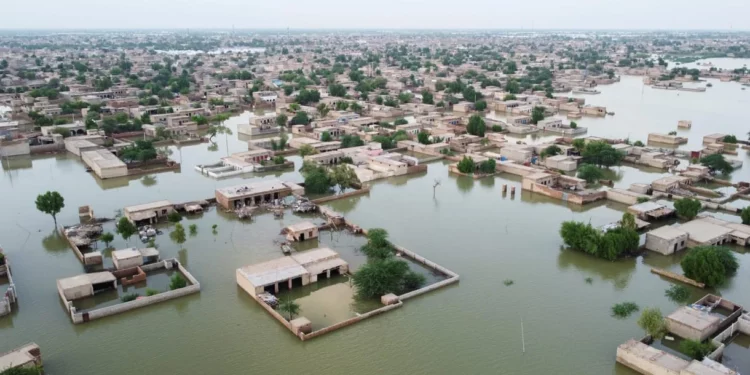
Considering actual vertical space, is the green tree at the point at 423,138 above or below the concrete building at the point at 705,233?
above

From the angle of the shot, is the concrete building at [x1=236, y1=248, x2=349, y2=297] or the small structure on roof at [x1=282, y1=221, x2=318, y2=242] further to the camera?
the small structure on roof at [x1=282, y1=221, x2=318, y2=242]

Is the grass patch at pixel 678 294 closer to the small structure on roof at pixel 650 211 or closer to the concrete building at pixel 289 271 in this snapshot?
the small structure on roof at pixel 650 211

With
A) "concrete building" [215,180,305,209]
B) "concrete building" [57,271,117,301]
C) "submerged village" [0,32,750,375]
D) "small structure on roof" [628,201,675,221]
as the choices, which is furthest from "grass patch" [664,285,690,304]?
"concrete building" [57,271,117,301]

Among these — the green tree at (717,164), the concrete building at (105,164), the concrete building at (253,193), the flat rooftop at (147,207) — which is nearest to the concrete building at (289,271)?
the concrete building at (253,193)

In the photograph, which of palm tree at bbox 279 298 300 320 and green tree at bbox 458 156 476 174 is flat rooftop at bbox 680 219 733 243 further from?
palm tree at bbox 279 298 300 320

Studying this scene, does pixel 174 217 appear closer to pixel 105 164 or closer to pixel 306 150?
pixel 105 164

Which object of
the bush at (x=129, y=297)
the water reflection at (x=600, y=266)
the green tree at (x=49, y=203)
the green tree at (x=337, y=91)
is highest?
the green tree at (x=337, y=91)

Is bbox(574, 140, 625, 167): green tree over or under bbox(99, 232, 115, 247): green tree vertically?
over

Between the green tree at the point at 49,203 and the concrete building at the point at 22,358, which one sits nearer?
the concrete building at the point at 22,358
